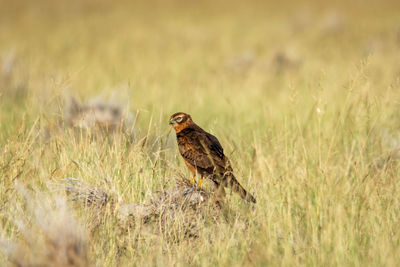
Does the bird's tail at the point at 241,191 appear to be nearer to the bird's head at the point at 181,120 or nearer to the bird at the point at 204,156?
the bird at the point at 204,156

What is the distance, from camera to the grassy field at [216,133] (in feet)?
9.86

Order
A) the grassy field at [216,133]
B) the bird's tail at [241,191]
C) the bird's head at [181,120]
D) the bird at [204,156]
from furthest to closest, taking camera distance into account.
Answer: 1. the bird's head at [181,120]
2. the bird at [204,156]
3. the bird's tail at [241,191]
4. the grassy field at [216,133]

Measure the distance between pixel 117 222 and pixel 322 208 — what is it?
4.62 feet

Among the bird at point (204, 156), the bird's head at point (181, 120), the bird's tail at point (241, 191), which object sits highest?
the bird's head at point (181, 120)

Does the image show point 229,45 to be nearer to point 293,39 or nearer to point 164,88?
point 293,39

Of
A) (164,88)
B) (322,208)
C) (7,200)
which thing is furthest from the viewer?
(164,88)

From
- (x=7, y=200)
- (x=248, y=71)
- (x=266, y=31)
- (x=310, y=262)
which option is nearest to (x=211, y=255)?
(x=310, y=262)

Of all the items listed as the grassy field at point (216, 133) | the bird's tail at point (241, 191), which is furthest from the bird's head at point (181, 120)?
the bird's tail at point (241, 191)

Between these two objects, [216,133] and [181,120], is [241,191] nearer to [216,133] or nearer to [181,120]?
[181,120]

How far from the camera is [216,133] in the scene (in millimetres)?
5832

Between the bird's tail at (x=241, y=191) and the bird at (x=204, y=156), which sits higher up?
the bird at (x=204, y=156)

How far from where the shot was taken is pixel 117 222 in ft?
10.6

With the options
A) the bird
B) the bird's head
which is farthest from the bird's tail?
the bird's head

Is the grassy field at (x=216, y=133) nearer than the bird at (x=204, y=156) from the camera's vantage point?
Yes
